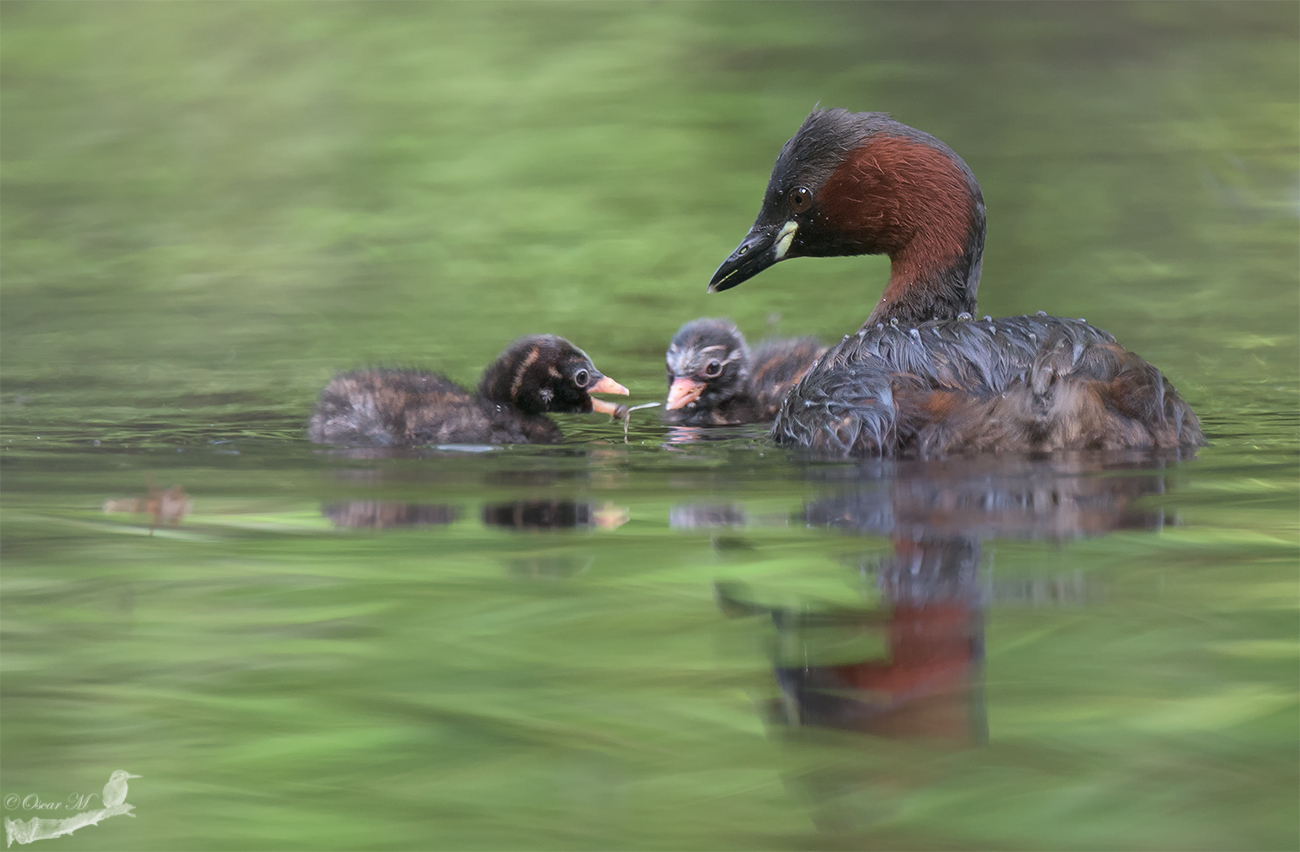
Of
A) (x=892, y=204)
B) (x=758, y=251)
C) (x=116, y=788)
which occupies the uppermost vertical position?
(x=892, y=204)

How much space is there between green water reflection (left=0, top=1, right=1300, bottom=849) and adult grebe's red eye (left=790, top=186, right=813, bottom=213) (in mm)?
826

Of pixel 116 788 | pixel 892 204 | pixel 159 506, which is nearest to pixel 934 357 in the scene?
pixel 892 204

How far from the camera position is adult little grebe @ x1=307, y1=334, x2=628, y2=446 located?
5.12 m

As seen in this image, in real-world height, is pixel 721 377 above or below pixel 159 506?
above

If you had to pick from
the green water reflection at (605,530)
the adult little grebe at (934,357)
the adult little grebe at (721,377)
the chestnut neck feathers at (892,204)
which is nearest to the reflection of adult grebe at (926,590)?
the green water reflection at (605,530)

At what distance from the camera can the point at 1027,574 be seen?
312 centimetres

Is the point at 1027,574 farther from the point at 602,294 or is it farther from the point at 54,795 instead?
the point at 602,294

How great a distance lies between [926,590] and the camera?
118 inches

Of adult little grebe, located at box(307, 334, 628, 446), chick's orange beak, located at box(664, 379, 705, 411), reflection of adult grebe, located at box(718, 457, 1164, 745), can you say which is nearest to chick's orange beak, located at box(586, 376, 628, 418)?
adult little grebe, located at box(307, 334, 628, 446)

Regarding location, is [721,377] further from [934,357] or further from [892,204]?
[934,357]

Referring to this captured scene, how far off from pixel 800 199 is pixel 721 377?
925 mm

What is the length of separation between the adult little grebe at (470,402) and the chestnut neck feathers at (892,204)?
3.02 ft

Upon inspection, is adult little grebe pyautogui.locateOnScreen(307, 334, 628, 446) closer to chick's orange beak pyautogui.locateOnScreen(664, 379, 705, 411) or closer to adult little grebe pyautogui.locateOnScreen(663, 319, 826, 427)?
chick's orange beak pyautogui.locateOnScreen(664, 379, 705, 411)

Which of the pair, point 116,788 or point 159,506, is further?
point 159,506
